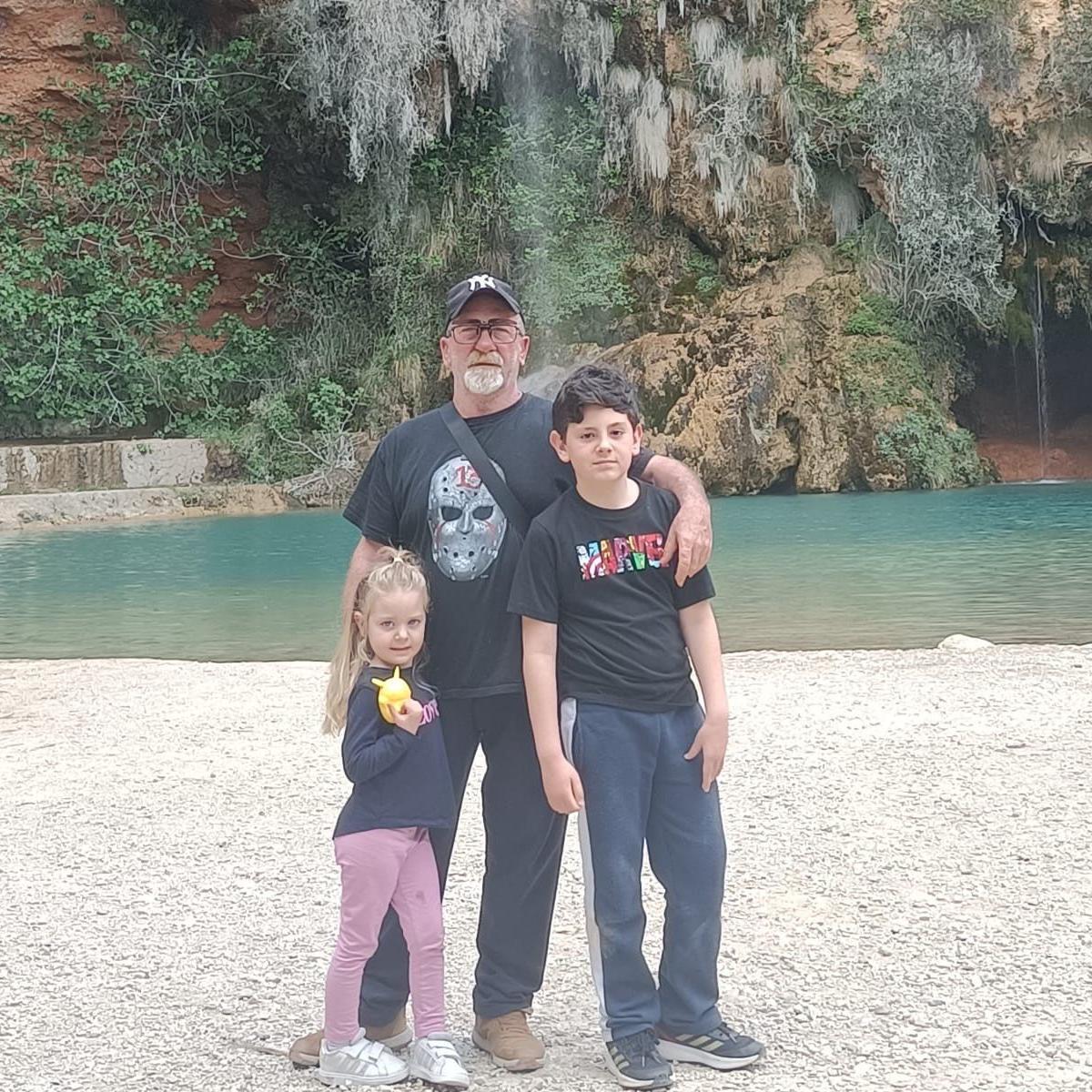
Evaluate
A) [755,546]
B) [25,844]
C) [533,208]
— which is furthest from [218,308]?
[25,844]

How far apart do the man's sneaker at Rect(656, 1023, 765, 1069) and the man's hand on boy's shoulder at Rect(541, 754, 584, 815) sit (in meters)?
0.58

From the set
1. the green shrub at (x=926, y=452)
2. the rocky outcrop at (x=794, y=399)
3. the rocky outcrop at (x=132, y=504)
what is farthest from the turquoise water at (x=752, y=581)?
the rocky outcrop at (x=794, y=399)

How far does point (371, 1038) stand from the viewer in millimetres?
2939

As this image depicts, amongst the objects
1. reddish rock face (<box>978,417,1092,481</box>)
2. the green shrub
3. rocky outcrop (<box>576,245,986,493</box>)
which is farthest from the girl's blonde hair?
reddish rock face (<box>978,417,1092,481</box>)

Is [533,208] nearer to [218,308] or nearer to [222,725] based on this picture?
[218,308]

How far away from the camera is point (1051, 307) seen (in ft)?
78.2

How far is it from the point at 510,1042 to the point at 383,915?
0.41 m

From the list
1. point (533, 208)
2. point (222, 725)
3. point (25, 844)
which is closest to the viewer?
point (25, 844)

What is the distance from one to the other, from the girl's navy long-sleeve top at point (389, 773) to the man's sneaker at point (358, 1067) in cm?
46

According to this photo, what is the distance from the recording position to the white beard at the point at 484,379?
2924mm

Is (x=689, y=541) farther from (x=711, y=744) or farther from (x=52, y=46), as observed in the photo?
(x=52, y=46)

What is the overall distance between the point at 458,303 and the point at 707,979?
1.58 meters

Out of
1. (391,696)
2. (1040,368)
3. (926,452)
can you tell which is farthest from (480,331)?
(1040,368)

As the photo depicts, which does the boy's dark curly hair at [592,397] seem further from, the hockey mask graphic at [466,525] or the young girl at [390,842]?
the young girl at [390,842]
